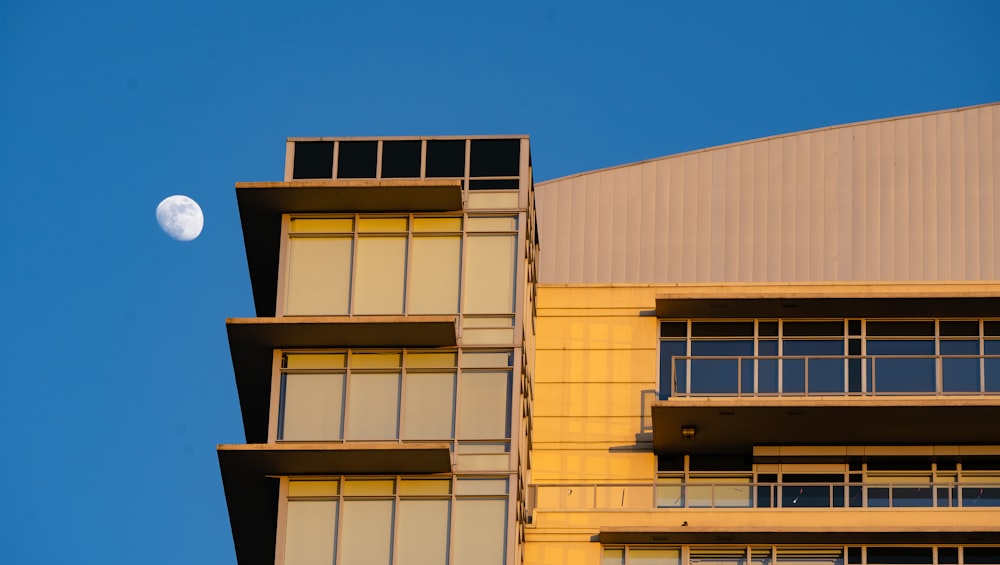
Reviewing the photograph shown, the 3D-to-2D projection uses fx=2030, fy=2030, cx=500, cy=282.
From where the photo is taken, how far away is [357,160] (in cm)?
4503

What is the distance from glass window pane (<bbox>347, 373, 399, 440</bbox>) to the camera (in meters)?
42.5

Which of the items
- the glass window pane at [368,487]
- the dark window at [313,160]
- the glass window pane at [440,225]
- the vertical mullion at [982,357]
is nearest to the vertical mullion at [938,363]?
the vertical mullion at [982,357]

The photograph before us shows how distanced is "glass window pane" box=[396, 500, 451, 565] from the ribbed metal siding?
10.8m

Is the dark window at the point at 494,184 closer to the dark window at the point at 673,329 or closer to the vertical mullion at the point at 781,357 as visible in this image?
the dark window at the point at 673,329

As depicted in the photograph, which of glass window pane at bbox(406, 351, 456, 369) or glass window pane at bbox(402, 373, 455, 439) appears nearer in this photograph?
glass window pane at bbox(402, 373, 455, 439)

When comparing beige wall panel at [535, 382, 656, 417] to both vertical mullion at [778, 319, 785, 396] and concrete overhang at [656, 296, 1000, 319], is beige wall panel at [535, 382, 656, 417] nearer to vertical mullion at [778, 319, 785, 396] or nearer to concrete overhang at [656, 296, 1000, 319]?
concrete overhang at [656, 296, 1000, 319]

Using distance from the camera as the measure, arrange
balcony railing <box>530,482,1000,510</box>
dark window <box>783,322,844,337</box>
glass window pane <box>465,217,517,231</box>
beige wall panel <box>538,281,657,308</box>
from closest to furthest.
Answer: glass window pane <box>465,217,517,231</box>, balcony railing <box>530,482,1000,510</box>, dark window <box>783,322,844,337</box>, beige wall panel <box>538,281,657,308</box>

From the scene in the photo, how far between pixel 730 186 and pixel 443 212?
10.7m

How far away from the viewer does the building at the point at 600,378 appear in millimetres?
42312

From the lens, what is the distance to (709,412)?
4541 cm

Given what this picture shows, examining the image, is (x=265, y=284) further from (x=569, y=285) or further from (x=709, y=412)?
(x=709, y=412)

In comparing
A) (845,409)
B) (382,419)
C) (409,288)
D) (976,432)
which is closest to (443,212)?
(409,288)

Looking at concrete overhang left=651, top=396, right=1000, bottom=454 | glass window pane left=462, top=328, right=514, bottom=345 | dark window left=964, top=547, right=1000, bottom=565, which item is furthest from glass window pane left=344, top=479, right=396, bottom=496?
dark window left=964, top=547, right=1000, bottom=565

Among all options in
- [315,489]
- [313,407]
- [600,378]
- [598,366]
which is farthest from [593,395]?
[315,489]
